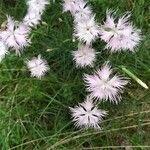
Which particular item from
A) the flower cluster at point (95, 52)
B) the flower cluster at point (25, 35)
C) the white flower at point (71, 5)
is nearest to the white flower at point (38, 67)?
the flower cluster at point (25, 35)

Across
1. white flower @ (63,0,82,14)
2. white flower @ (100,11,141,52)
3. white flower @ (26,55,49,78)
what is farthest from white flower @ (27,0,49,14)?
white flower @ (100,11,141,52)

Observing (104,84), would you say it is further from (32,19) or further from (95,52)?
(32,19)

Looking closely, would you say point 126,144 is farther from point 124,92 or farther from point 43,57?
point 43,57

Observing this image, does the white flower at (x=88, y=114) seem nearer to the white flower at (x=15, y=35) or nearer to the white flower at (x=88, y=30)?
the white flower at (x=88, y=30)

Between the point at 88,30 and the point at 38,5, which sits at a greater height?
the point at 38,5

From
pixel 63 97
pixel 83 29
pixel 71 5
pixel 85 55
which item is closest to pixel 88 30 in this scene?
pixel 83 29
